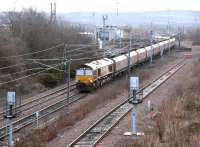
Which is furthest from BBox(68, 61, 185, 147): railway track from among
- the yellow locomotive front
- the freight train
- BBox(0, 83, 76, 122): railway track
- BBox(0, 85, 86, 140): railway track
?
the freight train

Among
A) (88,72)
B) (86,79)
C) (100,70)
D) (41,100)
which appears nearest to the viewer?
(41,100)

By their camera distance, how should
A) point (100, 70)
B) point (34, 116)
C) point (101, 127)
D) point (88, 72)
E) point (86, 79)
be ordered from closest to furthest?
1. point (101, 127)
2. point (34, 116)
3. point (86, 79)
4. point (88, 72)
5. point (100, 70)

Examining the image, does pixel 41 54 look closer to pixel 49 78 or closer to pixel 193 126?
pixel 49 78

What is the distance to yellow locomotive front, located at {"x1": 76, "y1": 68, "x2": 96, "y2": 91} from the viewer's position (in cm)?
4366

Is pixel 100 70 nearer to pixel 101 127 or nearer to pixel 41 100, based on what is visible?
pixel 41 100

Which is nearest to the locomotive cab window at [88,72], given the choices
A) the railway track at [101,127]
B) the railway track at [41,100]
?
the railway track at [41,100]

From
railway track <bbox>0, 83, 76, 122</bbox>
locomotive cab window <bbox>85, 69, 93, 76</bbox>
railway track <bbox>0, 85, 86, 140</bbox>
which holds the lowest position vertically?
railway track <bbox>0, 83, 76, 122</bbox>

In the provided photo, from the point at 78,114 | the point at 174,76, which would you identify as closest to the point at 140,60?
the point at 174,76

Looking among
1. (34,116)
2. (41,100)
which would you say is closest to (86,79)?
(41,100)

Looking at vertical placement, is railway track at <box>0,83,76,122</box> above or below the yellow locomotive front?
below

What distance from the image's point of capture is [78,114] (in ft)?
98.1

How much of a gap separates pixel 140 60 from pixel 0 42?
2502cm

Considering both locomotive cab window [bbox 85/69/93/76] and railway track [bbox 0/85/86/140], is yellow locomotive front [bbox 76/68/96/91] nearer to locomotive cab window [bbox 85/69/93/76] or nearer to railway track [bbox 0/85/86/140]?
locomotive cab window [bbox 85/69/93/76]

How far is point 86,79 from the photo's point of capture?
144 ft
